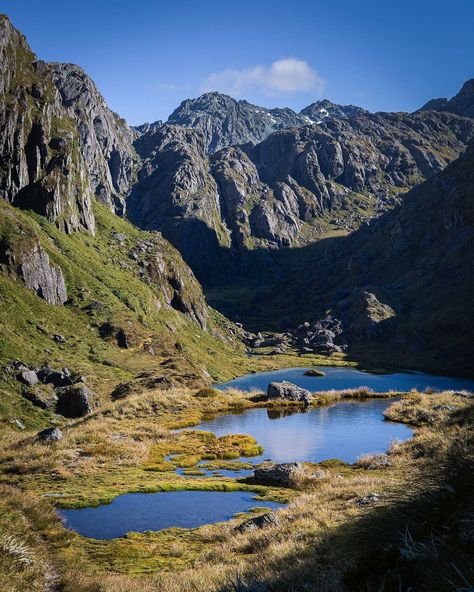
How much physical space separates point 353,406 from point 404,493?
53206 mm

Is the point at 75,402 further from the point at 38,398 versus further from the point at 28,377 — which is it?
the point at 28,377

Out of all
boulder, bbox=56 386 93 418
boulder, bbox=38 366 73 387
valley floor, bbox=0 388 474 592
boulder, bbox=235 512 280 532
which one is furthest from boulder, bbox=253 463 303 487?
boulder, bbox=38 366 73 387

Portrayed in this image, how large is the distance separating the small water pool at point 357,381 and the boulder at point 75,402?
5625cm

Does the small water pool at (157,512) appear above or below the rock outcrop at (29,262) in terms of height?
below

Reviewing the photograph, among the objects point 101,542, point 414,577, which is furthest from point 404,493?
point 101,542

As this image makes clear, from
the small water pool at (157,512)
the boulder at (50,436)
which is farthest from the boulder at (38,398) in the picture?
the small water pool at (157,512)

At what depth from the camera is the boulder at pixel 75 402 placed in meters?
99.2

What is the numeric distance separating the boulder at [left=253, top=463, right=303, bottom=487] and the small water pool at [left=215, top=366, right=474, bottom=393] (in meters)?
117

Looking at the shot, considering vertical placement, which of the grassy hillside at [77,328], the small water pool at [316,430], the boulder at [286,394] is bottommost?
the small water pool at [316,430]

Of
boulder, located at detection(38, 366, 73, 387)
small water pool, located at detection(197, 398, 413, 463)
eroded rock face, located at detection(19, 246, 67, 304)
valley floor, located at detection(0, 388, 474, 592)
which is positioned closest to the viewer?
valley floor, located at detection(0, 388, 474, 592)

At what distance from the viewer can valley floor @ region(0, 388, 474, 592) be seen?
9.02 meters

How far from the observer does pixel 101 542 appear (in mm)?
21594

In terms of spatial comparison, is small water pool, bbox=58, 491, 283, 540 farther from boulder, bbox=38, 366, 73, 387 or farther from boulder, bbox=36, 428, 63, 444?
boulder, bbox=38, 366, 73, 387

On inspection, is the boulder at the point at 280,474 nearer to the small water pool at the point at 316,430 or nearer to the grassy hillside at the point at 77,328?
the small water pool at the point at 316,430
